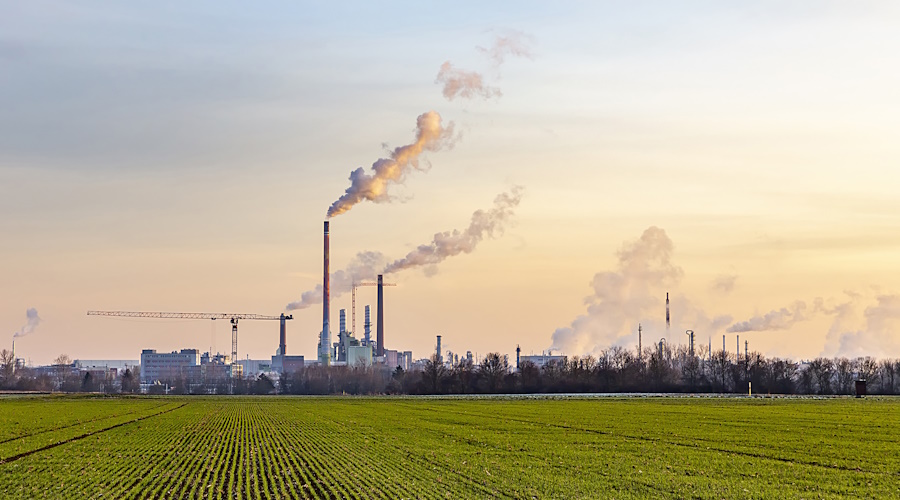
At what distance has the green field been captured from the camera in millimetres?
29703

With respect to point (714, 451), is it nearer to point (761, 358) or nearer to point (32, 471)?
point (32, 471)

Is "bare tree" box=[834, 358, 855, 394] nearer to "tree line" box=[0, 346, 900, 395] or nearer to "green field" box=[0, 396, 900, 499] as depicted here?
"tree line" box=[0, 346, 900, 395]

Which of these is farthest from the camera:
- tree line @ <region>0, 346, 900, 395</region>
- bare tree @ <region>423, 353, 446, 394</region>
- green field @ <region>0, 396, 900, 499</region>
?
bare tree @ <region>423, 353, 446, 394</region>

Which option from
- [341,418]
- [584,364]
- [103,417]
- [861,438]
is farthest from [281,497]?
[584,364]

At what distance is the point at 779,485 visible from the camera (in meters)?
30.2

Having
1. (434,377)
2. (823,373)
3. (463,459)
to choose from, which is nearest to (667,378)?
(823,373)

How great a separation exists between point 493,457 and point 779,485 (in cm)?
1213

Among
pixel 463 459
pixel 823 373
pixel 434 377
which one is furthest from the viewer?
pixel 434 377

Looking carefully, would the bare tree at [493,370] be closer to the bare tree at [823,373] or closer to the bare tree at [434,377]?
the bare tree at [434,377]

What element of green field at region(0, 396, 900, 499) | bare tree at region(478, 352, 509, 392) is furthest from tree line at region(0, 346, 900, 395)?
green field at region(0, 396, 900, 499)

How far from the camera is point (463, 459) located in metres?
38.4

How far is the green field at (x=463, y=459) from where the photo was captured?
29.7 meters

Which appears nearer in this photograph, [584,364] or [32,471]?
[32,471]

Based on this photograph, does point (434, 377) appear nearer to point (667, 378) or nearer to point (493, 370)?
point (493, 370)
